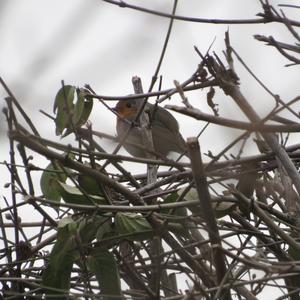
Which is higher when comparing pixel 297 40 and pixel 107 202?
pixel 297 40

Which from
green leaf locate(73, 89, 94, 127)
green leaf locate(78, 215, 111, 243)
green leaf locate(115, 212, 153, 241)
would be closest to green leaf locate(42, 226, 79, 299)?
green leaf locate(78, 215, 111, 243)

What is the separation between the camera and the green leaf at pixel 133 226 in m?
2.60

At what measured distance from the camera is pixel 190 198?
264 cm

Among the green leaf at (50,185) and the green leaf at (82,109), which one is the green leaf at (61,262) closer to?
the green leaf at (50,185)

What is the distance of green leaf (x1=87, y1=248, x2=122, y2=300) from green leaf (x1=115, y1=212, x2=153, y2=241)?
11 cm

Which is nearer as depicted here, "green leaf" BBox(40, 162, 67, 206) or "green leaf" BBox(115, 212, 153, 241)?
"green leaf" BBox(115, 212, 153, 241)

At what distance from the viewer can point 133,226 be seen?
2602mm

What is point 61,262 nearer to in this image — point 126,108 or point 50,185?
point 50,185

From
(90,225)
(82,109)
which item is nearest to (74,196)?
(90,225)

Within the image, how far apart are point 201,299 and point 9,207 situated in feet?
3.10

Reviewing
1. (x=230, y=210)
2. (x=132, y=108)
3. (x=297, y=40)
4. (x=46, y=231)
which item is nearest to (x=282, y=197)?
(x=230, y=210)

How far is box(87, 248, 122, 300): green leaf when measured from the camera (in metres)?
2.62

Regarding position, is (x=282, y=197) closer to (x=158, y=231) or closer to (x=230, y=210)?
(x=230, y=210)

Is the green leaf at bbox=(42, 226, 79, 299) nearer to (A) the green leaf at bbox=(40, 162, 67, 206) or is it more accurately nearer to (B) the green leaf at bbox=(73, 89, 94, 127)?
(A) the green leaf at bbox=(40, 162, 67, 206)
